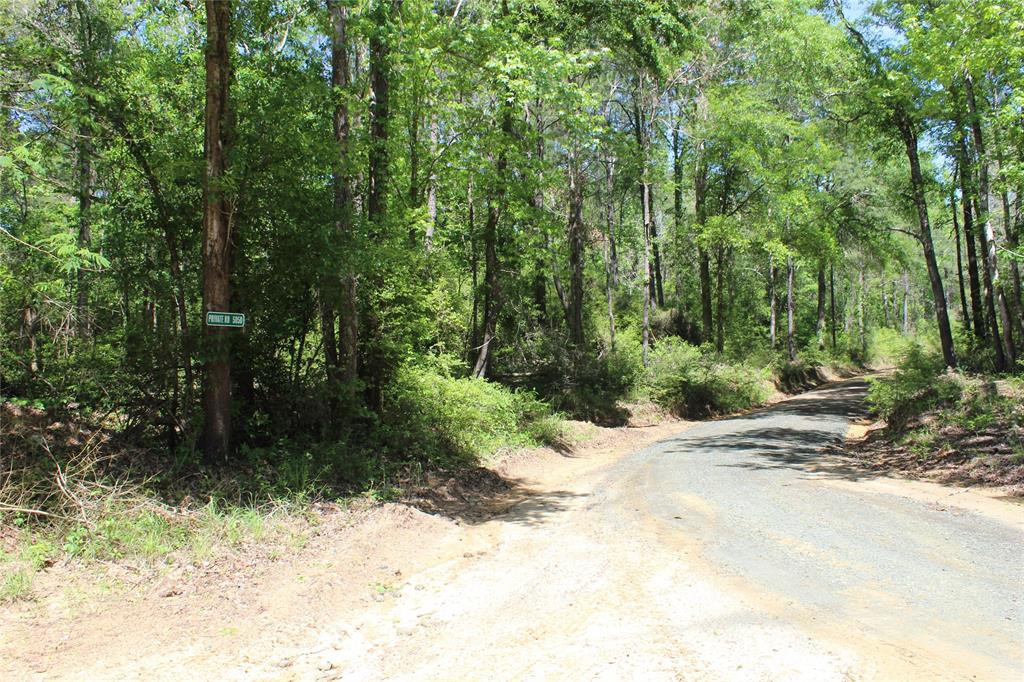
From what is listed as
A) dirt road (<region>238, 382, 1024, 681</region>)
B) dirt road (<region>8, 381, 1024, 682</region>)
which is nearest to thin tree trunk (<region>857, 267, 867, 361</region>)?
dirt road (<region>8, 381, 1024, 682</region>)

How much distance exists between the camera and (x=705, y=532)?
7.68 m

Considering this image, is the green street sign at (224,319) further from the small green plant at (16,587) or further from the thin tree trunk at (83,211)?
the small green plant at (16,587)

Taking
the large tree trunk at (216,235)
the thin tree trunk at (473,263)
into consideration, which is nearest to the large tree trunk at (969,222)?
the thin tree trunk at (473,263)

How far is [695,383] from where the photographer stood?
26469mm

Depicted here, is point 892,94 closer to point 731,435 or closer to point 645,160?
point 645,160

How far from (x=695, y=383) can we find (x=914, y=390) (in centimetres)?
985

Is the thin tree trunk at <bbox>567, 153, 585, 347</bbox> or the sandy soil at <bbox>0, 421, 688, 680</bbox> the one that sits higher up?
the thin tree trunk at <bbox>567, 153, 585, 347</bbox>

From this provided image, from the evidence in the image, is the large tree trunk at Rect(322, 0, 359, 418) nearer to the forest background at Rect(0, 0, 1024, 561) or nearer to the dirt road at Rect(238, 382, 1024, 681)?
the forest background at Rect(0, 0, 1024, 561)

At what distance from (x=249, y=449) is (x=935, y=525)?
30.2 feet

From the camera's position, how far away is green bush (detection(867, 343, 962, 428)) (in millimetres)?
15422

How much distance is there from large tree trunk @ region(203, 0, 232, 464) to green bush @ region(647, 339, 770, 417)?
1818cm

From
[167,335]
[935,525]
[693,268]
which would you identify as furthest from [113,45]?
[693,268]

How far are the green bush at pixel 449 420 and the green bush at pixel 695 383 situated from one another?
9.31 meters

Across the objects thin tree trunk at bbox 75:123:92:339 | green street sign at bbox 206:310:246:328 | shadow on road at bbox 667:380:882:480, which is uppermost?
thin tree trunk at bbox 75:123:92:339
